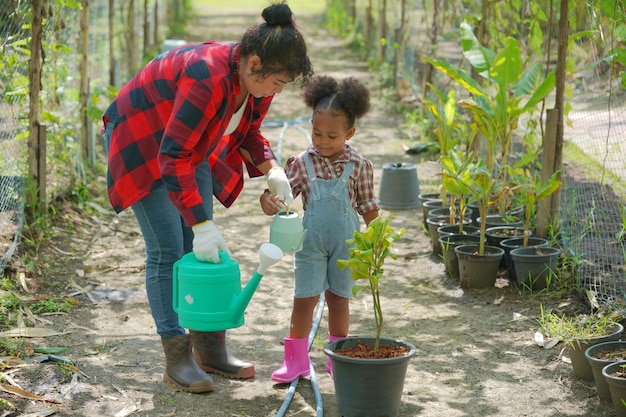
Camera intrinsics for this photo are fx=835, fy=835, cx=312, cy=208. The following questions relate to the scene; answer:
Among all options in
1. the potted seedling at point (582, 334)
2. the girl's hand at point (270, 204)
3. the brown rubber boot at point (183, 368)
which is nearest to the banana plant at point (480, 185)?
the potted seedling at point (582, 334)

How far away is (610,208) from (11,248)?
3.69 meters

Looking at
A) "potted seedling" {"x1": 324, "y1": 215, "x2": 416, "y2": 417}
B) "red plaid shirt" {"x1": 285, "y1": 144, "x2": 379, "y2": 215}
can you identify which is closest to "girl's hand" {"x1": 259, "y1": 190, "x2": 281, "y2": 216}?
"red plaid shirt" {"x1": 285, "y1": 144, "x2": 379, "y2": 215}

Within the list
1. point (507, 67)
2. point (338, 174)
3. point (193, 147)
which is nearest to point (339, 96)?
point (338, 174)

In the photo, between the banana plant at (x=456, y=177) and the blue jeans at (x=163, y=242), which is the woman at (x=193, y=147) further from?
the banana plant at (x=456, y=177)

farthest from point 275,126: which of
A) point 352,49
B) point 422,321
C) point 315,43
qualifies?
point 315,43

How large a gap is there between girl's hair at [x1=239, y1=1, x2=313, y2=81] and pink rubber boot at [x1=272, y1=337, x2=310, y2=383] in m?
1.18

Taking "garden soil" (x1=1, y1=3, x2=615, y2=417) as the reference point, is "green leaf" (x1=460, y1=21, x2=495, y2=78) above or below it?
above

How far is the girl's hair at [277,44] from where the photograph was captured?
2.99 metres

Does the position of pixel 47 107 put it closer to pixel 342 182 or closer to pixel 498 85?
pixel 498 85

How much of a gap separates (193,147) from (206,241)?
14.1 inches

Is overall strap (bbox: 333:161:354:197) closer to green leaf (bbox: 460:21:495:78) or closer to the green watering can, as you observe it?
the green watering can

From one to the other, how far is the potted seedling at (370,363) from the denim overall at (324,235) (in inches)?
13.1

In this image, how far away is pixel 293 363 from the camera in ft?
11.8

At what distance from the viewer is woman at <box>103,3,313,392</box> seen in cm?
300
